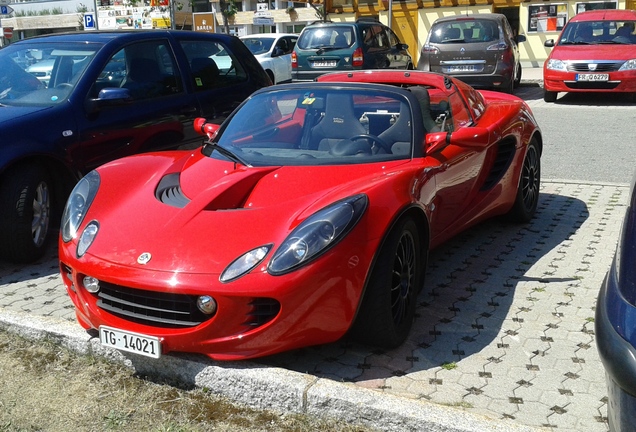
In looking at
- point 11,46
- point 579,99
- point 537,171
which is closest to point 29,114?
point 11,46

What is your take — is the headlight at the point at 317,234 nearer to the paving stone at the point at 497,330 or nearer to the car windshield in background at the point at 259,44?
the paving stone at the point at 497,330

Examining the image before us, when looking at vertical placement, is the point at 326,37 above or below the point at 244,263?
above

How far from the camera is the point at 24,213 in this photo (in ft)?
17.6

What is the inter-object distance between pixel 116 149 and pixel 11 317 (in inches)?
83.6

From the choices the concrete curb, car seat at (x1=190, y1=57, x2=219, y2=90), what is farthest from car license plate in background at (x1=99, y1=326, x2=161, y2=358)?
car seat at (x1=190, y1=57, x2=219, y2=90)

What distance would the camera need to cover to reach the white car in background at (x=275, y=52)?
2017 centimetres

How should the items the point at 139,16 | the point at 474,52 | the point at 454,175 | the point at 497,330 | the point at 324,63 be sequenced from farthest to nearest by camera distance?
1. the point at 139,16
2. the point at 324,63
3. the point at 474,52
4. the point at 454,175
5. the point at 497,330

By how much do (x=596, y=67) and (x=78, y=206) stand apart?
1262 cm

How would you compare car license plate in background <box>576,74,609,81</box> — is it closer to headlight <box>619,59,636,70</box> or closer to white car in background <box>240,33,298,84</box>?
headlight <box>619,59,636,70</box>

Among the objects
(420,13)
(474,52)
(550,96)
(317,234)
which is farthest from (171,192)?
(420,13)

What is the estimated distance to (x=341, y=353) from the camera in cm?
391

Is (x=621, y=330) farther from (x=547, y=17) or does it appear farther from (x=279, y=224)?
(x=547, y=17)

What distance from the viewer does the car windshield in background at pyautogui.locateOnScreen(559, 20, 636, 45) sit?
15.3 meters

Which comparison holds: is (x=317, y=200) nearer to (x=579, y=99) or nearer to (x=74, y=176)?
(x=74, y=176)
